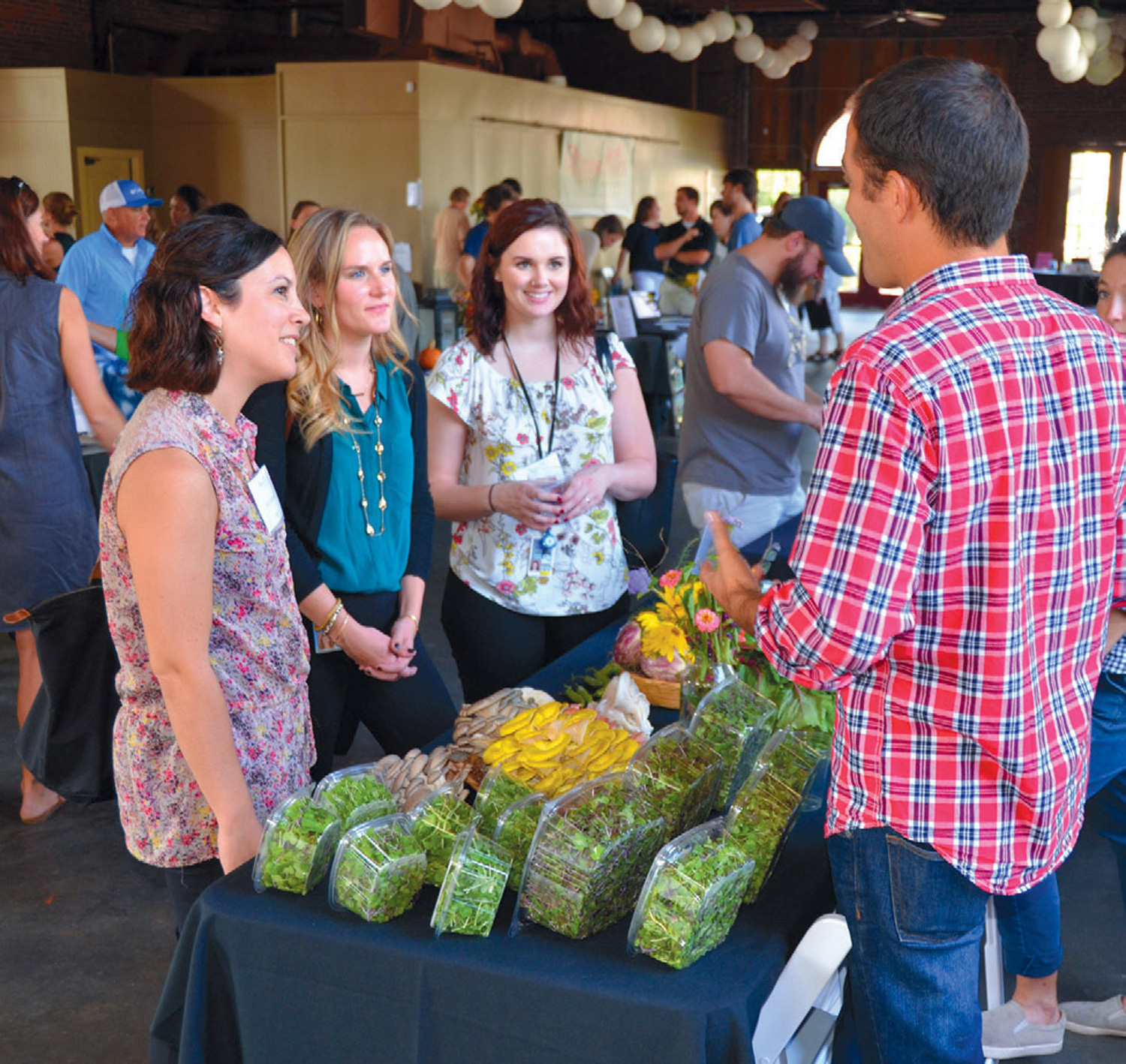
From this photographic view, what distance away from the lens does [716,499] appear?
125 inches

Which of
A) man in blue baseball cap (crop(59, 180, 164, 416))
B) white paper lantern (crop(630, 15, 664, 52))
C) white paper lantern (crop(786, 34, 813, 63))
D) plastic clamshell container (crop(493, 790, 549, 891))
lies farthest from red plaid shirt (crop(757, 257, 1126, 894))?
white paper lantern (crop(786, 34, 813, 63))

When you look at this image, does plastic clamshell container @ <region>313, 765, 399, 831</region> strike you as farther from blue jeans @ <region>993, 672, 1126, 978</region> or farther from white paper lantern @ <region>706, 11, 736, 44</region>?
white paper lantern @ <region>706, 11, 736, 44</region>

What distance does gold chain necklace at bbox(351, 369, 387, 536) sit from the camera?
2.11 m

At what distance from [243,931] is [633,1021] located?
46cm

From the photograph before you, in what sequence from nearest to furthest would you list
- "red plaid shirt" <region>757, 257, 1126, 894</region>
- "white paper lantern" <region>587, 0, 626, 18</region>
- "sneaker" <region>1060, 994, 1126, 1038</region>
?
"red plaid shirt" <region>757, 257, 1126, 894</region> → "sneaker" <region>1060, 994, 1126, 1038</region> → "white paper lantern" <region>587, 0, 626, 18</region>

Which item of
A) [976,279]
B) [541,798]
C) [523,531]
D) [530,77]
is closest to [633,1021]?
[541,798]

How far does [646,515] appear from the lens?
2760mm

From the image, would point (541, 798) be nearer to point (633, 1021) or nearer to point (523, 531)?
point (633, 1021)

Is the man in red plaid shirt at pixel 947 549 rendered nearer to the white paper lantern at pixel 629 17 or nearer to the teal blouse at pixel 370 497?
the teal blouse at pixel 370 497

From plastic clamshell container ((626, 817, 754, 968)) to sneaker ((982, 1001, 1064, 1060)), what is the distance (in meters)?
1.11

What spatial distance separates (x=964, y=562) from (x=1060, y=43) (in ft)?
33.0

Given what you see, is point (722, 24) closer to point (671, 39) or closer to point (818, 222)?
point (671, 39)

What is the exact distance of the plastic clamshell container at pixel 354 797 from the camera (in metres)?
1.44

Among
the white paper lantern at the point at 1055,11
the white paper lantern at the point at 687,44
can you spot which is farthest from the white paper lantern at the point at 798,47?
the white paper lantern at the point at 1055,11
